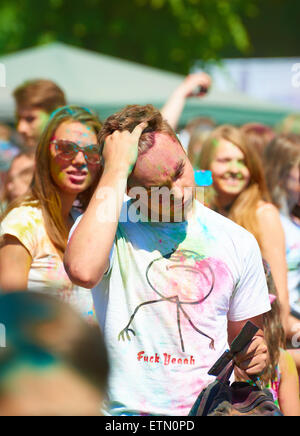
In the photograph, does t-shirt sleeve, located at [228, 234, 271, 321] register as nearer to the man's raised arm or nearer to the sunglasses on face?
the man's raised arm

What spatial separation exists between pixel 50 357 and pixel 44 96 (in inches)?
134

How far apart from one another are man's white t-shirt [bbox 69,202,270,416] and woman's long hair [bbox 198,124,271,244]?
4.31ft

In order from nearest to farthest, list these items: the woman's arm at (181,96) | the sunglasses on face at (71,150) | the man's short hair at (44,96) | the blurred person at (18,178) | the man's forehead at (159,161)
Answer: the man's forehead at (159,161)
the sunglasses on face at (71,150)
the woman's arm at (181,96)
the blurred person at (18,178)
the man's short hair at (44,96)

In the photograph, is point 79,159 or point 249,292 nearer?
point 249,292

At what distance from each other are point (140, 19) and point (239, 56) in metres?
8.29

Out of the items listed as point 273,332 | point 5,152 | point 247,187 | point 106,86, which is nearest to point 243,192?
point 247,187

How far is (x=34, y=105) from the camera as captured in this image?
427 cm

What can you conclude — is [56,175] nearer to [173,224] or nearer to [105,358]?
[173,224]

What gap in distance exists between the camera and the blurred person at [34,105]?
423cm

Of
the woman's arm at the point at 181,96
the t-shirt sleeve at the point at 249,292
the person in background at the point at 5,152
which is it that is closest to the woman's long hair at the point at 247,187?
the woman's arm at the point at 181,96

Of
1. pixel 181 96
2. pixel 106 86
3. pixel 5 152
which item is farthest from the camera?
pixel 106 86

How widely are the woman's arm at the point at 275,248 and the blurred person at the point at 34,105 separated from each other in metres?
1.58

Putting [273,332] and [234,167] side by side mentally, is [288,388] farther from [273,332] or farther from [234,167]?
[234,167]

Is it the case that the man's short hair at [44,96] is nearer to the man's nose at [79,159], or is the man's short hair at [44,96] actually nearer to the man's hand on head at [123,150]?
the man's nose at [79,159]
